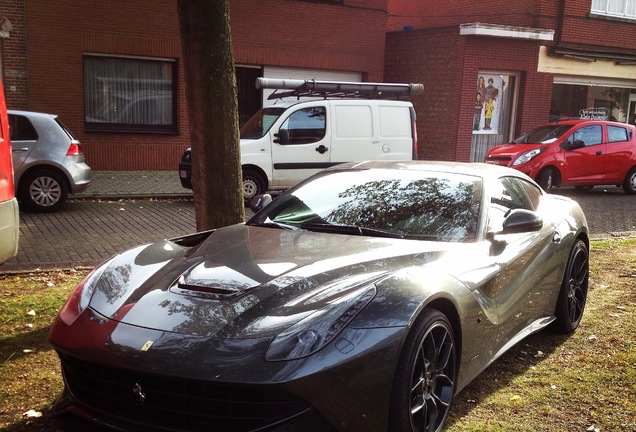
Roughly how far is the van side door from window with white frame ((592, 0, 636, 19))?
14081 mm

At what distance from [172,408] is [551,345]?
333 cm

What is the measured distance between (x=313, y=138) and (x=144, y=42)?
659 cm

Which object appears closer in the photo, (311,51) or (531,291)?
(531,291)

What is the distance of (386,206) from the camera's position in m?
4.30

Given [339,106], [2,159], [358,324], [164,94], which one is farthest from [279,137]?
[358,324]

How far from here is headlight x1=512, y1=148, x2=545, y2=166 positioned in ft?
49.3

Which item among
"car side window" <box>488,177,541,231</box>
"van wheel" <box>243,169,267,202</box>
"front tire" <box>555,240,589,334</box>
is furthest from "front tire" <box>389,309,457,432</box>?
"van wheel" <box>243,169,267,202</box>

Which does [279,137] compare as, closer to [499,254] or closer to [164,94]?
[164,94]

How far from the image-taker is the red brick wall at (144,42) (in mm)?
15875

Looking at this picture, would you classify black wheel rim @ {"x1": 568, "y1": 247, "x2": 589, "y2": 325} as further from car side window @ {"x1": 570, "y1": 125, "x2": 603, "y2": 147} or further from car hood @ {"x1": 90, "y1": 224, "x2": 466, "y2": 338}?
car side window @ {"x1": 570, "y1": 125, "x2": 603, "y2": 147}

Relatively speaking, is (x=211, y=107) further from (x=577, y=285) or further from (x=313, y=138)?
(x=313, y=138)

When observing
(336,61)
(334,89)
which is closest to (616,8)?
(336,61)

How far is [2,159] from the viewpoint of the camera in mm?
5555

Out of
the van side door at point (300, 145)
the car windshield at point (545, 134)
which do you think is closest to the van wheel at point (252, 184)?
the van side door at point (300, 145)
